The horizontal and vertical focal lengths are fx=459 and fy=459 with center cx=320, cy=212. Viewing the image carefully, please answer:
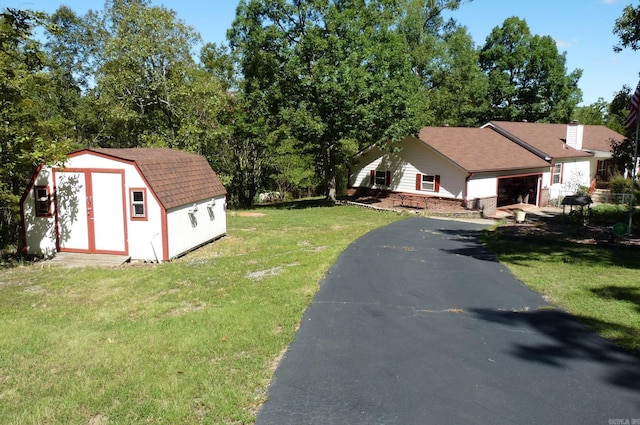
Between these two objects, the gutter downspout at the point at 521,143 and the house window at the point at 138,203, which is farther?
the gutter downspout at the point at 521,143

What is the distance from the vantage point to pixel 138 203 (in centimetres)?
1484

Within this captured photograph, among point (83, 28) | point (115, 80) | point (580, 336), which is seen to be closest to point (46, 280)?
point (580, 336)

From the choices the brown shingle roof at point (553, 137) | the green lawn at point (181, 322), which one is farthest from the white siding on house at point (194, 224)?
the brown shingle roof at point (553, 137)

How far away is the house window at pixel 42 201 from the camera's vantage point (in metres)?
15.9

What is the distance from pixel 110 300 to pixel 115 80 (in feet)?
63.5

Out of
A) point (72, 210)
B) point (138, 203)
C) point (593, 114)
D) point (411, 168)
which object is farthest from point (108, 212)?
point (593, 114)

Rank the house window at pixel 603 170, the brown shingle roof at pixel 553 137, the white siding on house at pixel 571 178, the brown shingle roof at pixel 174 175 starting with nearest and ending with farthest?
1. the brown shingle roof at pixel 174 175
2. the white siding on house at pixel 571 178
3. the brown shingle roof at pixel 553 137
4. the house window at pixel 603 170

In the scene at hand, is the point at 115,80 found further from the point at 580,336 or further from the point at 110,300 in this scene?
the point at 580,336

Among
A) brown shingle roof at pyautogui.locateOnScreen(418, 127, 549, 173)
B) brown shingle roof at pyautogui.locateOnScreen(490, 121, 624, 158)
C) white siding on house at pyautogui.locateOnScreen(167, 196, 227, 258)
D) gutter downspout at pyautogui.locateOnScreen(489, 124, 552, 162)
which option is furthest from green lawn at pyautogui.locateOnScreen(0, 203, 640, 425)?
brown shingle roof at pyautogui.locateOnScreen(490, 121, 624, 158)

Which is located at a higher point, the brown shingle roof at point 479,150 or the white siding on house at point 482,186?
the brown shingle roof at point 479,150

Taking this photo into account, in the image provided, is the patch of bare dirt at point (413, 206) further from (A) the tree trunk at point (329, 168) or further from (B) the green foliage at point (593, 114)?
(B) the green foliage at point (593, 114)

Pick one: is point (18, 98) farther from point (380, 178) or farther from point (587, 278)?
point (380, 178)

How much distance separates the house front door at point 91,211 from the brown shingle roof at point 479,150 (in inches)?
728

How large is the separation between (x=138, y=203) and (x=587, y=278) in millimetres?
12956
